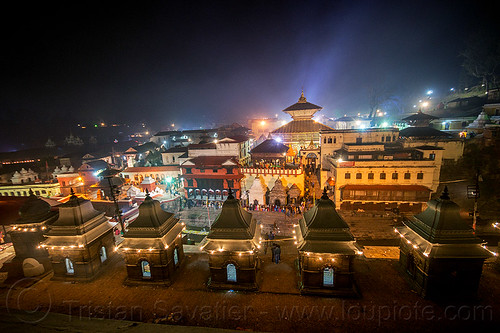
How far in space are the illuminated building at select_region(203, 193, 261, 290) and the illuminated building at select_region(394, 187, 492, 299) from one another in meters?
8.25

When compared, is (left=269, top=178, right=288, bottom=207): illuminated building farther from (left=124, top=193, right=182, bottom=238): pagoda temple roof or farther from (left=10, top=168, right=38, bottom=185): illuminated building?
(left=10, top=168, right=38, bottom=185): illuminated building

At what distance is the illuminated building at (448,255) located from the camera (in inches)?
386

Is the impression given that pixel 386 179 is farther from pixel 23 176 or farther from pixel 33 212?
pixel 23 176

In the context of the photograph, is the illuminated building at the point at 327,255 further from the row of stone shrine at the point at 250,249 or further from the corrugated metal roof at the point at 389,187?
the corrugated metal roof at the point at 389,187

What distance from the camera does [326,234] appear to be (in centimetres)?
1111

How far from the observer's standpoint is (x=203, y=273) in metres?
13.3

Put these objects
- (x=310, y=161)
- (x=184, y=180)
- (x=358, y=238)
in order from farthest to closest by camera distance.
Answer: (x=310, y=161) < (x=184, y=180) < (x=358, y=238)

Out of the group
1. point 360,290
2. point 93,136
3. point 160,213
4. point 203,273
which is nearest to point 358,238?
point 360,290

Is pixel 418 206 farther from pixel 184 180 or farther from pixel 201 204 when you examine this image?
pixel 184 180

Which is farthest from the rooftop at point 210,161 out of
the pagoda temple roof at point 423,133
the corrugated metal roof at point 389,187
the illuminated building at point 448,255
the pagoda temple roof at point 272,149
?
the pagoda temple roof at point 423,133

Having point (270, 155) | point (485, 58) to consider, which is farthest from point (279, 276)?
point (485, 58)

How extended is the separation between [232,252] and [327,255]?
16.0 ft

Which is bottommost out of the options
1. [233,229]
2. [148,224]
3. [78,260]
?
[78,260]

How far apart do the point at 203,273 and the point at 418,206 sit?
91.3ft
